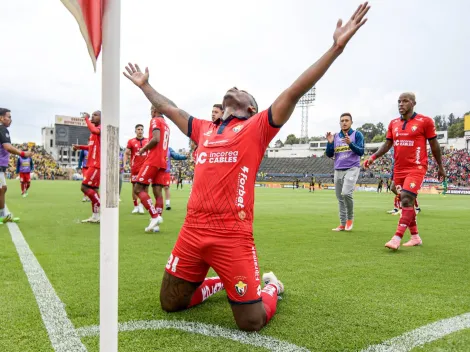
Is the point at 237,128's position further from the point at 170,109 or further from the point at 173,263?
the point at 173,263

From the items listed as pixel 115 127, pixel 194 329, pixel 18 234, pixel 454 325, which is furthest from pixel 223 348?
pixel 18 234

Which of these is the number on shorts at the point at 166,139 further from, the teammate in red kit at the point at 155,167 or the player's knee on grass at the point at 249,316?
the player's knee on grass at the point at 249,316

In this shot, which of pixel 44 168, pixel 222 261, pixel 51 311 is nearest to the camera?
pixel 222 261

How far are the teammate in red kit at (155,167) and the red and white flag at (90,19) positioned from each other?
502 centimetres

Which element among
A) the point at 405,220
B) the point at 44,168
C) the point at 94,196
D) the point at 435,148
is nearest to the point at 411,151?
the point at 435,148

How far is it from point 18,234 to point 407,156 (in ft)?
21.0

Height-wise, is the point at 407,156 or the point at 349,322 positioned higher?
the point at 407,156

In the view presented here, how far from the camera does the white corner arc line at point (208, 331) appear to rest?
228 centimetres

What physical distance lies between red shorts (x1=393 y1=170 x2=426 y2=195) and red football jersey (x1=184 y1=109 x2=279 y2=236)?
3.82 m

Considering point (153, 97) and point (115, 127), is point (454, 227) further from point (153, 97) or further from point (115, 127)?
point (115, 127)

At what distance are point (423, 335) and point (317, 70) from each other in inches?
70.9

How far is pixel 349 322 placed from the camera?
8.74 ft

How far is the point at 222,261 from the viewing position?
265 centimetres

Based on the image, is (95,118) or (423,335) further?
(95,118)
